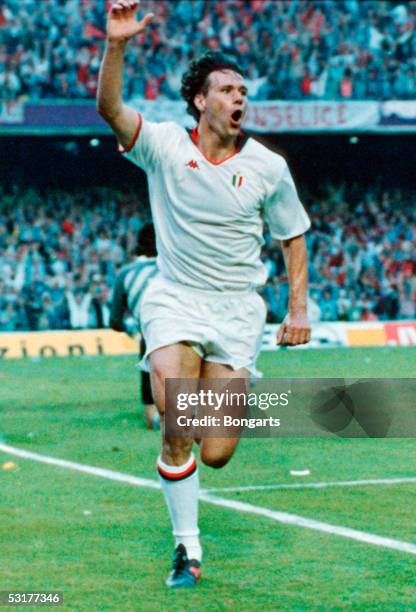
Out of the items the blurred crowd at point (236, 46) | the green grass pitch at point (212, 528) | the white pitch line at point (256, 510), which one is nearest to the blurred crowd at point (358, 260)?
the blurred crowd at point (236, 46)

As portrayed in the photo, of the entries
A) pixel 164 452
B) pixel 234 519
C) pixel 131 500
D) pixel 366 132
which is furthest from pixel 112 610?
pixel 366 132

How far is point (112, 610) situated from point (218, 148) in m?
2.22

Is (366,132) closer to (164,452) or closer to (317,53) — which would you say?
(317,53)

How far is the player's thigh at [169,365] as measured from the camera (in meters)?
5.66

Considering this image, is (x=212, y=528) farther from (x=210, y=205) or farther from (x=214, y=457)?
(x=210, y=205)

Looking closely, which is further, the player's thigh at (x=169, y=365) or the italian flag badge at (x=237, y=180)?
the italian flag badge at (x=237, y=180)

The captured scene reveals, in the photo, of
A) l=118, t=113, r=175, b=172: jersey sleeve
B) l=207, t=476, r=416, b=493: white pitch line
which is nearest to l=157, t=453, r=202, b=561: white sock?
l=118, t=113, r=175, b=172: jersey sleeve

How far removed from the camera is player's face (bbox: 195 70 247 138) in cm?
588

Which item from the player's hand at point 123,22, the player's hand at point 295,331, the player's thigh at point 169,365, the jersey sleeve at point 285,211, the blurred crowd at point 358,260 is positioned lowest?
the blurred crowd at point 358,260

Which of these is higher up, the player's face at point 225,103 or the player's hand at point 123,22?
the player's hand at point 123,22

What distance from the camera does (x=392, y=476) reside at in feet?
28.1

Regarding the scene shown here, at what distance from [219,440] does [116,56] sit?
1812 mm

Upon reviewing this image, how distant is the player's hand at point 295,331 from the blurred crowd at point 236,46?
2291 cm
